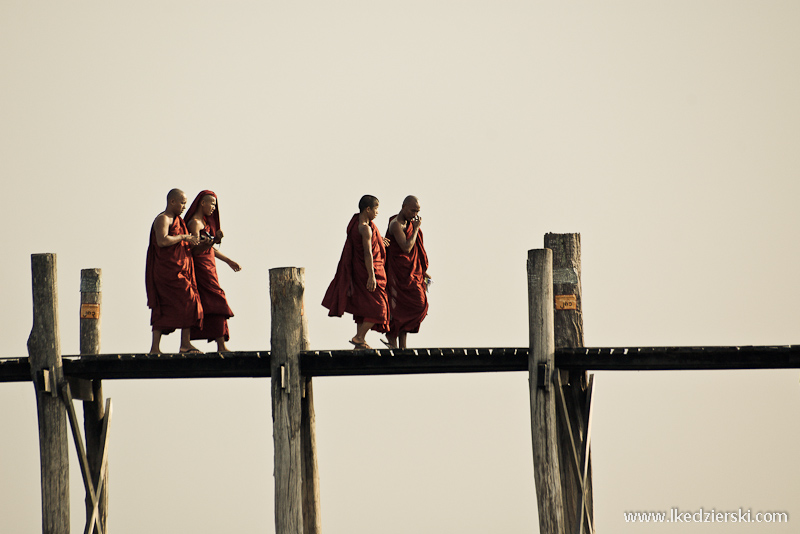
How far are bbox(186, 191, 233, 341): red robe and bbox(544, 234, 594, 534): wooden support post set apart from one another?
2.77m

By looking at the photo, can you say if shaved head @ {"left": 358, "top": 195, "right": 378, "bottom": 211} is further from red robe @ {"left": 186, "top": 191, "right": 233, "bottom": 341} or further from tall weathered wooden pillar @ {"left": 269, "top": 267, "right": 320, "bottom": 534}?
red robe @ {"left": 186, "top": 191, "right": 233, "bottom": 341}

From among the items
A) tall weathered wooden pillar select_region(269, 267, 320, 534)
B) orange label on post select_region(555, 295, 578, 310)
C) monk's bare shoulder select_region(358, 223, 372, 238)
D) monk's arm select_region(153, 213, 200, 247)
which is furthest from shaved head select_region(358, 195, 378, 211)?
orange label on post select_region(555, 295, 578, 310)

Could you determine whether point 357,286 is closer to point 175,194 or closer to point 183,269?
point 183,269

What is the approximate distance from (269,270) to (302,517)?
73.0 inches

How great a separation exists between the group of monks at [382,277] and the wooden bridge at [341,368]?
685 millimetres

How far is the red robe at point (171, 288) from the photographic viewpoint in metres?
9.70

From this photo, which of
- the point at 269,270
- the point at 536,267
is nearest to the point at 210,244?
the point at 269,270

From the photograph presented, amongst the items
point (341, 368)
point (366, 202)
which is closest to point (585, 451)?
point (341, 368)

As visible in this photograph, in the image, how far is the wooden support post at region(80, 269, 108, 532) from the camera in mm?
10242

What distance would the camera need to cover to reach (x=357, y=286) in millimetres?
9758

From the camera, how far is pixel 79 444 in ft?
32.2

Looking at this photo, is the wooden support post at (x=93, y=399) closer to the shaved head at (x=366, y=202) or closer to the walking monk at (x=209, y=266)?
the walking monk at (x=209, y=266)

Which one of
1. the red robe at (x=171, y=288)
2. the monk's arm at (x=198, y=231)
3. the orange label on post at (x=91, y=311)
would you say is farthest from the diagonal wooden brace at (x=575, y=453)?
the orange label on post at (x=91, y=311)

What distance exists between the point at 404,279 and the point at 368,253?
54 cm
